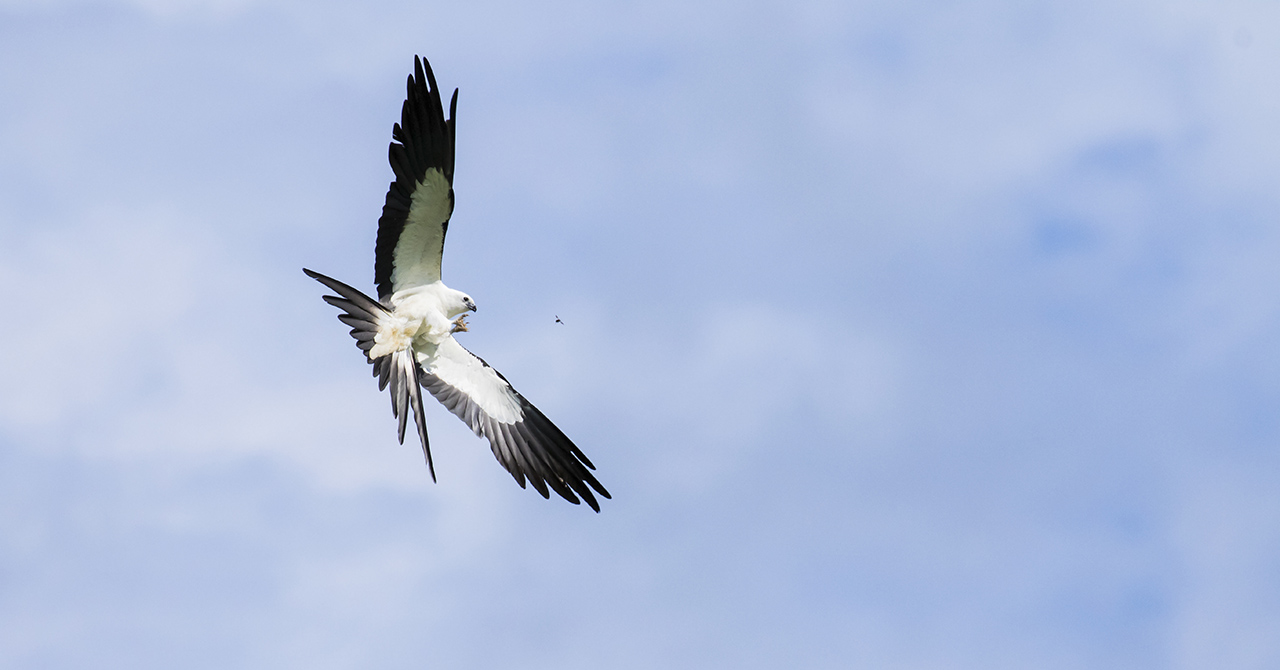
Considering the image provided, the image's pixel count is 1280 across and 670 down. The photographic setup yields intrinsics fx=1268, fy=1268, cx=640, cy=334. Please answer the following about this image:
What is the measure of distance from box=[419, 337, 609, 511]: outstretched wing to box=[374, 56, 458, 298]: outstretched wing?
1.20m

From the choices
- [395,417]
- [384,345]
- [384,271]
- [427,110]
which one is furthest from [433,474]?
[427,110]

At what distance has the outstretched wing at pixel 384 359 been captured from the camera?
648 inches

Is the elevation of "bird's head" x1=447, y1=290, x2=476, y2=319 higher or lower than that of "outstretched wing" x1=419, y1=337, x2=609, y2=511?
higher

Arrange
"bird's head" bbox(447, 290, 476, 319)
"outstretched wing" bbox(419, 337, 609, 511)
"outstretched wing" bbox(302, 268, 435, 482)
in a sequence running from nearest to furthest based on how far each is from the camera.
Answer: "outstretched wing" bbox(302, 268, 435, 482), "outstretched wing" bbox(419, 337, 609, 511), "bird's head" bbox(447, 290, 476, 319)

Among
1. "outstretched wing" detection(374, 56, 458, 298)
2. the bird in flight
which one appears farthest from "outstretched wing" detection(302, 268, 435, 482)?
"outstretched wing" detection(374, 56, 458, 298)

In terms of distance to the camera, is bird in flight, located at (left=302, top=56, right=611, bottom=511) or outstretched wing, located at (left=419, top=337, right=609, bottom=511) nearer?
bird in flight, located at (left=302, top=56, right=611, bottom=511)

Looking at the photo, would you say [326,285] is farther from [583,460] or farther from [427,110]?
[583,460]

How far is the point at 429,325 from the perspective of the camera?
17688mm

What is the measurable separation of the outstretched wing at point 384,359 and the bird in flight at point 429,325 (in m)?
A: 0.01

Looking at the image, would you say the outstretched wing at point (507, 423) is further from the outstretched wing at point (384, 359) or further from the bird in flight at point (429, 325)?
the outstretched wing at point (384, 359)

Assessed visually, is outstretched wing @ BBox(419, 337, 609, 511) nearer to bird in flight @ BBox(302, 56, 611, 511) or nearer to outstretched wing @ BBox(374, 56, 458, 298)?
bird in flight @ BBox(302, 56, 611, 511)

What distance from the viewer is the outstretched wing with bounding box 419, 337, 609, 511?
1758cm

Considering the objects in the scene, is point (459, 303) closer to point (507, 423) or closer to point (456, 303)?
point (456, 303)

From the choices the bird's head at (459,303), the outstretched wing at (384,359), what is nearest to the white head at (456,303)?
the bird's head at (459,303)
